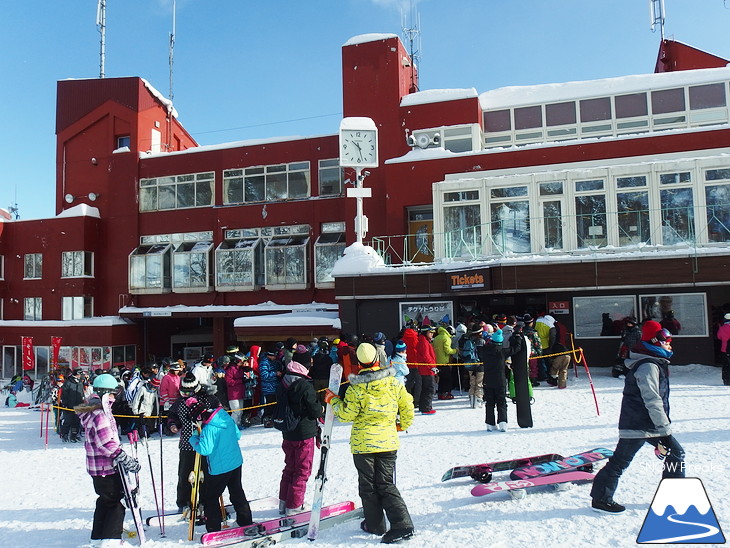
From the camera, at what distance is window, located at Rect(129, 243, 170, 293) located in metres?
24.7

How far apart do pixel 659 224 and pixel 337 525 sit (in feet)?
39.1

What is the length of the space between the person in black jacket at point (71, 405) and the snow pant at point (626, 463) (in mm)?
9589

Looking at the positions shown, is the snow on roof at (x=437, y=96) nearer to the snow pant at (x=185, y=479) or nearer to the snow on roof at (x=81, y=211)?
the snow on roof at (x=81, y=211)

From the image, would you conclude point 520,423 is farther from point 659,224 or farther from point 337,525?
point 659,224

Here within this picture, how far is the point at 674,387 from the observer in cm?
1118

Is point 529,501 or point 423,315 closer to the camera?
point 529,501

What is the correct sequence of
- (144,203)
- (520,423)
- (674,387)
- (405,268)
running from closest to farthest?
(520,423) < (674,387) < (405,268) < (144,203)

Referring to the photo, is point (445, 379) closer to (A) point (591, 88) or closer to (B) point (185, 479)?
(B) point (185, 479)

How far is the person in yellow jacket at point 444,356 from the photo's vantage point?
11023 millimetres

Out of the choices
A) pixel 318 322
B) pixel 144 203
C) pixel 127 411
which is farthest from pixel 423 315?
pixel 144 203

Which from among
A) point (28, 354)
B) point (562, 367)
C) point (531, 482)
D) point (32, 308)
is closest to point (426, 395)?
point (562, 367)

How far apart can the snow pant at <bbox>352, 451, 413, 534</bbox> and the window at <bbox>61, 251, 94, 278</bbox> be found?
80.9ft

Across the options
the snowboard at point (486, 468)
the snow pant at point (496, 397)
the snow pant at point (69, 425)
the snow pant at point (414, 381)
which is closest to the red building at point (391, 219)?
the snow pant at point (414, 381)

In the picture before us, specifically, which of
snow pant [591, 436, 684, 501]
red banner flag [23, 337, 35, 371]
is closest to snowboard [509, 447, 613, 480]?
snow pant [591, 436, 684, 501]
